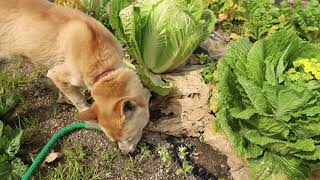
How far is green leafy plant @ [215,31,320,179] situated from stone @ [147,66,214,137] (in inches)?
9.7

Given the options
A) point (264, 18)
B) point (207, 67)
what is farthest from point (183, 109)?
point (264, 18)

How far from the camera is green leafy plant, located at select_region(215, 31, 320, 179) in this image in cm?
316

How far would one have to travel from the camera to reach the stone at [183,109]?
154 inches

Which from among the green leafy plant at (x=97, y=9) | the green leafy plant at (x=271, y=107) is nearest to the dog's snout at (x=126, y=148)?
the green leafy plant at (x=271, y=107)

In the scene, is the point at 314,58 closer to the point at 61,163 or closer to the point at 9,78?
the point at 61,163

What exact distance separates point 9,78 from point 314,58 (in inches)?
121

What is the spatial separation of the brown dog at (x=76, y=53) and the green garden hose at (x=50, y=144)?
30 cm

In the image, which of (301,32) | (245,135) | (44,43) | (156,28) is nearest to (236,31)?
(301,32)

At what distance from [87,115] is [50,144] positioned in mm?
648

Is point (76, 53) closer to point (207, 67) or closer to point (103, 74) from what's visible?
point (103, 74)

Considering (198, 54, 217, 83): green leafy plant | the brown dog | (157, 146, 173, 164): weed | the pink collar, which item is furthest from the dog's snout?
(198, 54, 217, 83): green leafy plant

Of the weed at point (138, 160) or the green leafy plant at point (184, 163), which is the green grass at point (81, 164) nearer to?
the weed at point (138, 160)

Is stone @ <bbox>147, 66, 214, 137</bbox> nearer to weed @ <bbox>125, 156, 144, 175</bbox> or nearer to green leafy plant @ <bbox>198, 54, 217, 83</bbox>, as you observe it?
green leafy plant @ <bbox>198, 54, 217, 83</bbox>

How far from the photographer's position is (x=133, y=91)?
340 centimetres
